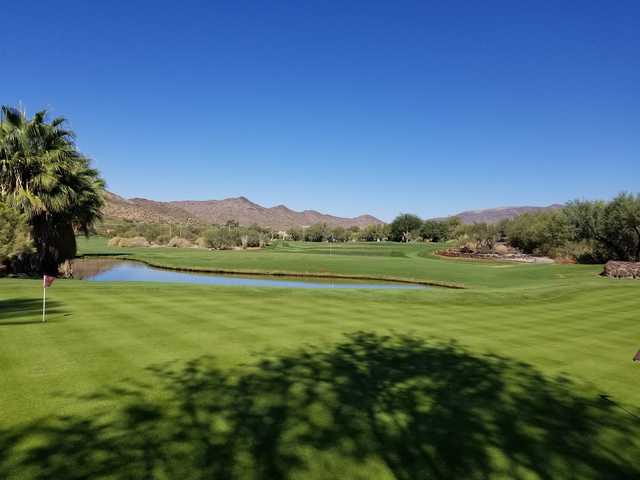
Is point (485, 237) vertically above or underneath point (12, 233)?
above

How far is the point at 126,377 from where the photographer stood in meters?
6.43

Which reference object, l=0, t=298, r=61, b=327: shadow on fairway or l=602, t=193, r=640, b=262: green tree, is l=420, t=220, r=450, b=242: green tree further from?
l=0, t=298, r=61, b=327: shadow on fairway

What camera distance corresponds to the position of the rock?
3108 cm

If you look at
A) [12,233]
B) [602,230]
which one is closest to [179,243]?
[12,233]

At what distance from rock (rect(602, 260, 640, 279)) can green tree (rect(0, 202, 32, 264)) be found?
43110 mm

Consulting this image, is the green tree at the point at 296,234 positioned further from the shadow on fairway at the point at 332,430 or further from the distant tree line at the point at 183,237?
the shadow on fairway at the point at 332,430

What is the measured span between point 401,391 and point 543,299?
17.0 m

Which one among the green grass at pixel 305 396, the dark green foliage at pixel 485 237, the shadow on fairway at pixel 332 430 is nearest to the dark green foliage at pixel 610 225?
the dark green foliage at pixel 485 237

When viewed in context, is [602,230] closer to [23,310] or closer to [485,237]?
[485,237]

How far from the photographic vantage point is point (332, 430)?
5.17 m

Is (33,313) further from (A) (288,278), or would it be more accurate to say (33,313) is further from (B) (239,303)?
(A) (288,278)

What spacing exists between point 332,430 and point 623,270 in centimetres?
3626

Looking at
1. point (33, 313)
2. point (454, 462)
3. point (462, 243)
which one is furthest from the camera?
point (462, 243)

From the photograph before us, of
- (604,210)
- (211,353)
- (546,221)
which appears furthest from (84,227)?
(546,221)
